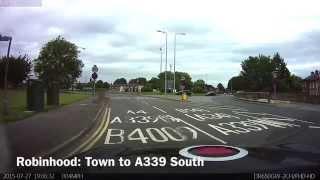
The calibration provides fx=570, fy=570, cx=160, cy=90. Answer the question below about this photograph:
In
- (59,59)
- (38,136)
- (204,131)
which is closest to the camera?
(59,59)

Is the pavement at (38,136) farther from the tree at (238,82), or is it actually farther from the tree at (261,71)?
the tree at (261,71)

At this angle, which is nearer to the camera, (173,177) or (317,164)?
(173,177)

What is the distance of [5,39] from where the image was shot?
8.14m

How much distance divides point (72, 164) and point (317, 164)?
8.25 ft

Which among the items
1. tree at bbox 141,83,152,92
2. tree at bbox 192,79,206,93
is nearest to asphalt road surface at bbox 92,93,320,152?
tree at bbox 192,79,206,93

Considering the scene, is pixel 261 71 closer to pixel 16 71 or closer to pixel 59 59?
pixel 16 71

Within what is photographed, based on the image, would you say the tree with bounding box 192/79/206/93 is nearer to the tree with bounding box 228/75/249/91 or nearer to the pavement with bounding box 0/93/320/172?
the tree with bounding box 228/75/249/91

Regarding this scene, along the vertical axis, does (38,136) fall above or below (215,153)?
below

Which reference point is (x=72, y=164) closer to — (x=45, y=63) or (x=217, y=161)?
(x=217, y=161)

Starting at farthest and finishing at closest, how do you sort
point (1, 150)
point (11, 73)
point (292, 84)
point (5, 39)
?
point (292, 84) < point (11, 73) < point (1, 150) < point (5, 39)

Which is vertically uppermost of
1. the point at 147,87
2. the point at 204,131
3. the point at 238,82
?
the point at 238,82

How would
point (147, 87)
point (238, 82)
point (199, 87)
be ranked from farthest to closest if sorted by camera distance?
point (199, 87)
point (147, 87)
point (238, 82)

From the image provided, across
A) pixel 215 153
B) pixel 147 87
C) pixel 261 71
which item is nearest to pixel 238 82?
pixel 261 71

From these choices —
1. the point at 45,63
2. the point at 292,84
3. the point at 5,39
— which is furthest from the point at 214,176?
the point at 292,84
